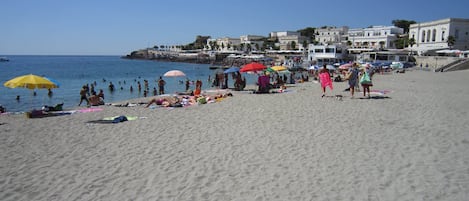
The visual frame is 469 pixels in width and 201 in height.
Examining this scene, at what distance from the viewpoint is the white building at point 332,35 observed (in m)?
82.1

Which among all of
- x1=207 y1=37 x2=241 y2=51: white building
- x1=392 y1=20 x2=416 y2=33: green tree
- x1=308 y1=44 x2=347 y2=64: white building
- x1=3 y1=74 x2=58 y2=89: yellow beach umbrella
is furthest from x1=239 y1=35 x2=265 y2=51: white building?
x1=3 y1=74 x2=58 y2=89: yellow beach umbrella

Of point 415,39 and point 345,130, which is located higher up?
point 415,39

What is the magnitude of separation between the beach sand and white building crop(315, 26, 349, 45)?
76.5m

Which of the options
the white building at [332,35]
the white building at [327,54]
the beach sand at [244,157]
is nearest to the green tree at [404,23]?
the white building at [332,35]

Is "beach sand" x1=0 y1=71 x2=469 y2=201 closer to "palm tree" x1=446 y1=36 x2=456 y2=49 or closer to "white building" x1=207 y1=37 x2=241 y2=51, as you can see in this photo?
"palm tree" x1=446 y1=36 x2=456 y2=49

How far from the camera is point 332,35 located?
86.4 metres

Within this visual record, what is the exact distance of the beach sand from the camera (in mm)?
4285

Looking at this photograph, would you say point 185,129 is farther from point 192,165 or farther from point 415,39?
point 415,39

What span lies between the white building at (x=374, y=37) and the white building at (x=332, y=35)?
12.6 ft

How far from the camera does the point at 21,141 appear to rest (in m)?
6.97

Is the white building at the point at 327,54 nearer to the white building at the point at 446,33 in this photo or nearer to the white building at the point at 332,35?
the white building at the point at 446,33

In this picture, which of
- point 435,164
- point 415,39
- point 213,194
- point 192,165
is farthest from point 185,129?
point 415,39

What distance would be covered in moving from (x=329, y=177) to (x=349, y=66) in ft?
88.9

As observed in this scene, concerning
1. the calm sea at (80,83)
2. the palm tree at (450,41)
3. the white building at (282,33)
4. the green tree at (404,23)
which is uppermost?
the green tree at (404,23)
